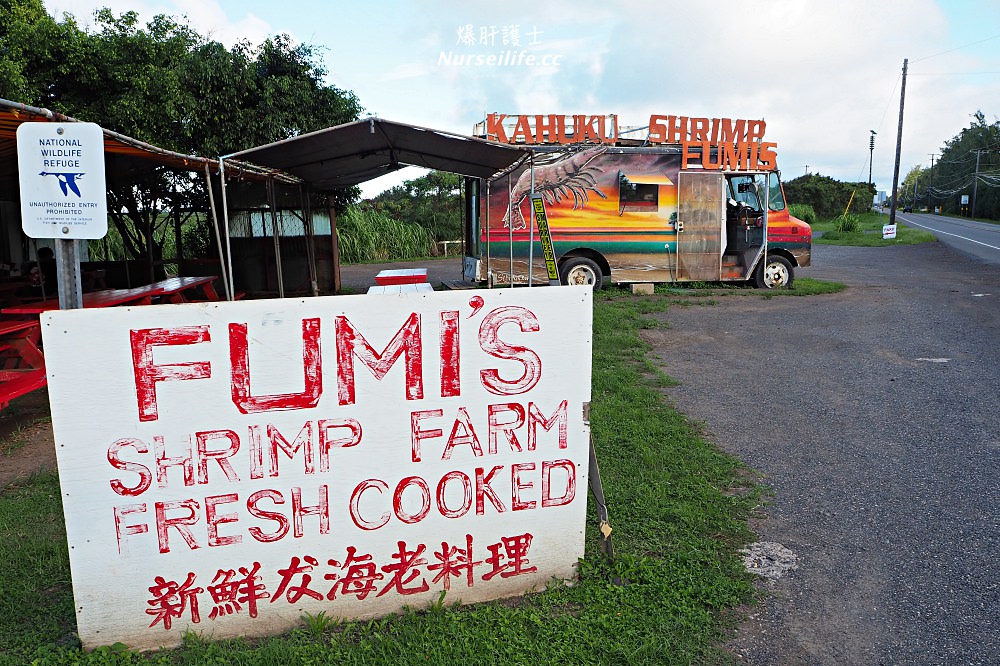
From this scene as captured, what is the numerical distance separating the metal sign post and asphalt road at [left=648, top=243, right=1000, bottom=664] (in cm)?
301

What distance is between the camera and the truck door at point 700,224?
1330 cm

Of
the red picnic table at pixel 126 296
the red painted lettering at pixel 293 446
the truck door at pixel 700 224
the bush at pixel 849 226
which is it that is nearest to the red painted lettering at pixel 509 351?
the red painted lettering at pixel 293 446

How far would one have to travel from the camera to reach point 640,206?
13.2 metres

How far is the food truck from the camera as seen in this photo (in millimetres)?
12984

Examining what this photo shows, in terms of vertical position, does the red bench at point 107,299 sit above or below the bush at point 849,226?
below

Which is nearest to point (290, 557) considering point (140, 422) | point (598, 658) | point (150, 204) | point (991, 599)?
point (140, 422)

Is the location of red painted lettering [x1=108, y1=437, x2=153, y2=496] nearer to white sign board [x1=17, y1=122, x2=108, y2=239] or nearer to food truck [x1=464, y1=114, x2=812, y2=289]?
white sign board [x1=17, y1=122, x2=108, y2=239]

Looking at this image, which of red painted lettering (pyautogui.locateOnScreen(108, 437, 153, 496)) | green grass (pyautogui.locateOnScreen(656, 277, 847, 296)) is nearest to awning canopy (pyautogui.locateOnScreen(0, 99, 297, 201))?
red painted lettering (pyautogui.locateOnScreen(108, 437, 153, 496))

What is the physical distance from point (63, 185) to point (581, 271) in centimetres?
1131

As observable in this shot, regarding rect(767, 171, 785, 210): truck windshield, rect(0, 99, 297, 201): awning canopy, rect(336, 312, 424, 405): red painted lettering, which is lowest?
rect(336, 312, 424, 405): red painted lettering

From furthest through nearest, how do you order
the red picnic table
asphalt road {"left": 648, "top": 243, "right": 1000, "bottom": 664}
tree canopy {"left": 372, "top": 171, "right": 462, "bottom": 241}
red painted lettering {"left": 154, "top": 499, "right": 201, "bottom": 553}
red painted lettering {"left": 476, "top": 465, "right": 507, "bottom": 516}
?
tree canopy {"left": 372, "top": 171, "right": 462, "bottom": 241} < the red picnic table < red painted lettering {"left": 476, "top": 465, "right": 507, "bottom": 516} < asphalt road {"left": 648, "top": 243, "right": 1000, "bottom": 664} < red painted lettering {"left": 154, "top": 499, "right": 201, "bottom": 553}

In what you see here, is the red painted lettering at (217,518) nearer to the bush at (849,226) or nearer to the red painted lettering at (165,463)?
the red painted lettering at (165,463)

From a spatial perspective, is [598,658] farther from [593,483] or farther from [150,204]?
[150,204]

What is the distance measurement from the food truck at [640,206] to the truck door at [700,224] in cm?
2
